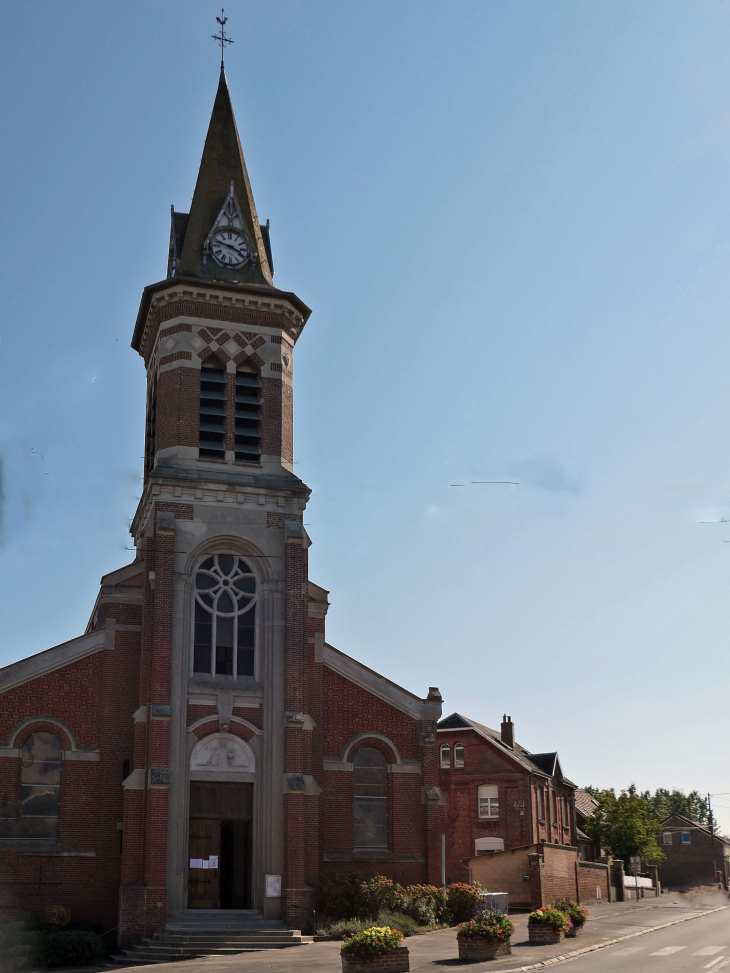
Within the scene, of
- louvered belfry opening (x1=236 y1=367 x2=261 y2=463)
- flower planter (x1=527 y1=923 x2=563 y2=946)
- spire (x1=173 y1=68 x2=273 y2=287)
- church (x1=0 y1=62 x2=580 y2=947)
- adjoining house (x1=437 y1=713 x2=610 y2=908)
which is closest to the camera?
flower planter (x1=527 y1=923 x2=563 y2=946)

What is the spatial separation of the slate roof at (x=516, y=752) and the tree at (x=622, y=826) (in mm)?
3246

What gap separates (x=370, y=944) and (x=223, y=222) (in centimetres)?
2427

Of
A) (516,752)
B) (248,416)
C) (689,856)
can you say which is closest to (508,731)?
(516,752)

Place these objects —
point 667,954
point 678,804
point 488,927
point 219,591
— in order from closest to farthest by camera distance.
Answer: point 488,927, point 667,954, point 219,591, point 678,804

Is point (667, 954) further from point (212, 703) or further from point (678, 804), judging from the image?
point (678, 804)

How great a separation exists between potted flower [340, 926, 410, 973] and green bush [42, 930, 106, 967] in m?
8.40

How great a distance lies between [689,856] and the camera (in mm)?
90562

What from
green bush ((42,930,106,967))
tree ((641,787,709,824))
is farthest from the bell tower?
tree ((641,787,709,824))

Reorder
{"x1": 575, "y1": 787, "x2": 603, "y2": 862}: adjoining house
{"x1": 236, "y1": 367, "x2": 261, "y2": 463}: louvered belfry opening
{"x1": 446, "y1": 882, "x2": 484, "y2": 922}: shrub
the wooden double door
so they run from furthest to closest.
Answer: {"x1": 575, "y1": 787, "x2": 603, "y2": 862}: adjoining house, {"x1": 236, "y1": 367, "x2": 261, "y2": 463}: louvered belfry opening, {"x1": 446, "y1": 882, "x2": 484, "y2": 922}: shrub, the wooden double door

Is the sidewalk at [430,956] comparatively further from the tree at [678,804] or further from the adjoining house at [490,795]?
the tree at [678,804]

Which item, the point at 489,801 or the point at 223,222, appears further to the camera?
the point at 489,801

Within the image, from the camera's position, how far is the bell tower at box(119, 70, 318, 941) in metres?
29.8

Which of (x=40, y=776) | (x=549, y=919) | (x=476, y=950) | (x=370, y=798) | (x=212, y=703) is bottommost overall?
(x=476, y=950)

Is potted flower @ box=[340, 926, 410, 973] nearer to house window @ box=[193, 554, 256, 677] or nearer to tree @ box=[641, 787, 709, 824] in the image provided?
house window @ box=[193, 554, 256, 677]
